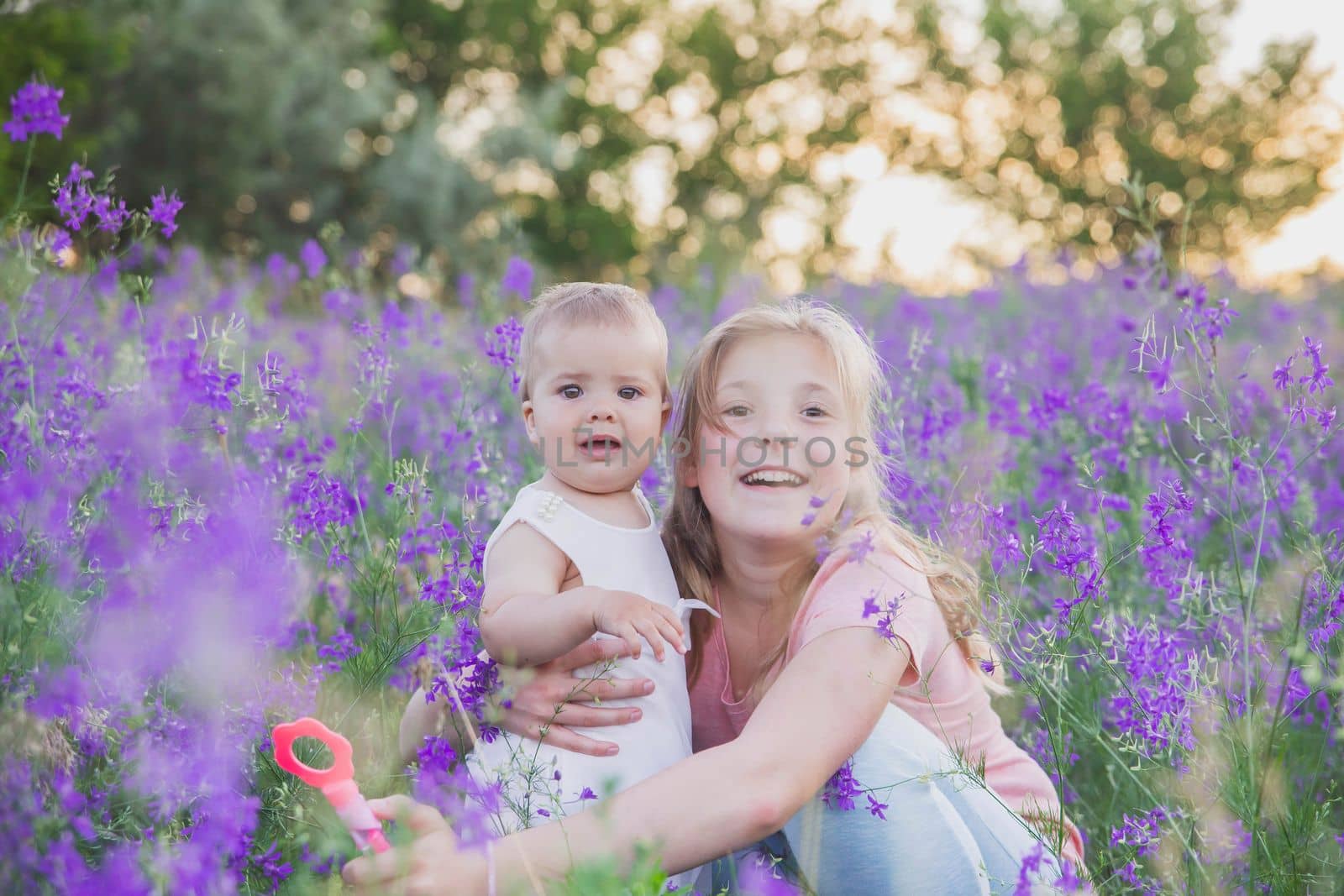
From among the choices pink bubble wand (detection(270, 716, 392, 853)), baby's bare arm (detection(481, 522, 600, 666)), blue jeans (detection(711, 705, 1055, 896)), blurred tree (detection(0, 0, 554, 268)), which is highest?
blurred tree (detection(0, 0, 554, 268))

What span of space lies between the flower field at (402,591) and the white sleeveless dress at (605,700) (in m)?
0.13

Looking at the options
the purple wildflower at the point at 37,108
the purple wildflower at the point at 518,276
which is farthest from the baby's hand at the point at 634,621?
the purple wildflower at the point at 518,276

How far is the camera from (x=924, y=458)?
123 inches

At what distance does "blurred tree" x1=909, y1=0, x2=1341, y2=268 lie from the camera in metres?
31.7

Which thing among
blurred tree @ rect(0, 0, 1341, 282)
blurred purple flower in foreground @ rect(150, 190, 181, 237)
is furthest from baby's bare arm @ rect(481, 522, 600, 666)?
blurred tree @ rect(0, 0, 1341, 282)

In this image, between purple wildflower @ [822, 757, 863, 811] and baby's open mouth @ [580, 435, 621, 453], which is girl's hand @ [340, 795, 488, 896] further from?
baby's open mouth @ [580, 435, 621, 453]

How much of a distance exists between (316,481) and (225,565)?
11.4 inches

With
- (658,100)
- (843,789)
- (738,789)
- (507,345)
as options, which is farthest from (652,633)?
(658,100)

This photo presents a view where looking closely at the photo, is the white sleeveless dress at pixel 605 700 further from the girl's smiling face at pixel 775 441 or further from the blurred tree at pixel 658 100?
the blurred tree at pixel 658 100

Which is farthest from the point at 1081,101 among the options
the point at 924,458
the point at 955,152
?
the point at 924,458

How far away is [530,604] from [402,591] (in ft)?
3.94

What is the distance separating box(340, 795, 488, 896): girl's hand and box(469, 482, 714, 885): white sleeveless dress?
27 centimetres

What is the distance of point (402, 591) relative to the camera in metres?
3.21

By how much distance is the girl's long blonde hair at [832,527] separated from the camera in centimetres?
240
